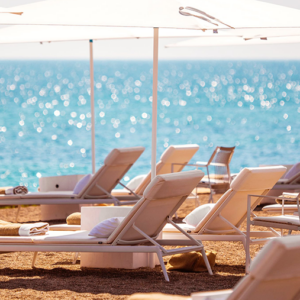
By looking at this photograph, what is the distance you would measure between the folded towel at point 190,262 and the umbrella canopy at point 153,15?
1.85 metres

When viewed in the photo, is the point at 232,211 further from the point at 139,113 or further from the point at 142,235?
the point at 139,113

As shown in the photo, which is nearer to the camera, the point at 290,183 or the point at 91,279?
the point at 91,279

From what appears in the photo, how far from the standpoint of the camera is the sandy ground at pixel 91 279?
13.3 ft

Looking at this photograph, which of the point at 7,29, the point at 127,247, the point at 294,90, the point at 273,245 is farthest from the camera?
the point at 294,90

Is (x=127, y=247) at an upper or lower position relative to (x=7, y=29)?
lower

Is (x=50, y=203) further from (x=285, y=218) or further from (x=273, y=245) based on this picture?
(x=273, y=245)

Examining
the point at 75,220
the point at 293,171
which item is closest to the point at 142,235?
the point at 75,220

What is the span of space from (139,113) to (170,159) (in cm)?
3252

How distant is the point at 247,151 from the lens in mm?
33500

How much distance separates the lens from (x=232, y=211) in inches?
204

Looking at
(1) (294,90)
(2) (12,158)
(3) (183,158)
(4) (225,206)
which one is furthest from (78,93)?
(4) (225,206)

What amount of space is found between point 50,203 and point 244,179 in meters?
3.01

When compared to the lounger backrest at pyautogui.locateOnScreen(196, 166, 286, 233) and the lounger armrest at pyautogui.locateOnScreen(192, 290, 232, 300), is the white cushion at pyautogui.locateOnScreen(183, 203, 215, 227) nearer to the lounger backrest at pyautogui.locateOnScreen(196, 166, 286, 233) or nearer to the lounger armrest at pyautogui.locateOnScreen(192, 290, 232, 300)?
the lounger backrest at pyautogui.locateOnScreen(196, 166, 286, 233)

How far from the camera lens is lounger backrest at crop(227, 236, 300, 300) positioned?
2244 mm
